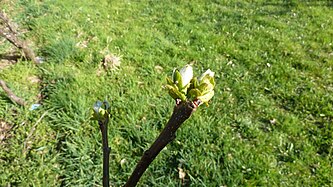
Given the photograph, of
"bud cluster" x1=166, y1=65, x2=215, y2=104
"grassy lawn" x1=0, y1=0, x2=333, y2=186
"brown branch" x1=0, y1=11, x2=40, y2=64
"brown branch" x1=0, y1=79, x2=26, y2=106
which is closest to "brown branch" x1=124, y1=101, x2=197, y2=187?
"bud cluster" x1=166, y1=65, x2=215, y2=104

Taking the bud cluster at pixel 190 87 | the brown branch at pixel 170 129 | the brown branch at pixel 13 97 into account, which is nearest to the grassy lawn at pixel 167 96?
the brown branch at pixel 13 97

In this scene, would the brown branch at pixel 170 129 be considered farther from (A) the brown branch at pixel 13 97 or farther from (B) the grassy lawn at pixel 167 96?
(A) the brown branch at pixel 13 97

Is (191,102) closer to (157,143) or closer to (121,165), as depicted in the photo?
(157,143)

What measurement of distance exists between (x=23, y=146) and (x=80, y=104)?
2.14 ft

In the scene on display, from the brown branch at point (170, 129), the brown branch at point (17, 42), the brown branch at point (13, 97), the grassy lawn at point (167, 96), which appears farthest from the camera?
the brown branch at point (17, 42)

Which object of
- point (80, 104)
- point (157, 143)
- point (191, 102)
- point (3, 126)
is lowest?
point (3, 126)

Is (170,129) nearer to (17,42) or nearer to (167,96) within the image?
(167,96)

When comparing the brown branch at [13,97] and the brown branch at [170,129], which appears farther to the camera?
the brown branch at [13,97]

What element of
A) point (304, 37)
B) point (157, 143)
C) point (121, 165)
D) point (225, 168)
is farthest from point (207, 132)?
point (304, 37)

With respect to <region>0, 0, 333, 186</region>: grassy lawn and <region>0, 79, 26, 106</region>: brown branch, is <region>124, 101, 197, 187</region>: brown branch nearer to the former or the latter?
<region>0, 0, 333, 186</region>: grassy lawn

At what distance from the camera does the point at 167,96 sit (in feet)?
11.4

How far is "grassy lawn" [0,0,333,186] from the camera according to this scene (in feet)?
9.01

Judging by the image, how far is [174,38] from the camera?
4.77 m

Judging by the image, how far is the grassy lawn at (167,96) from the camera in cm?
275
